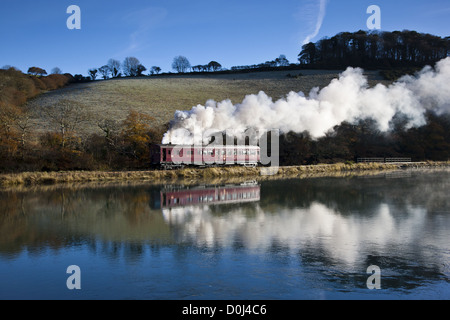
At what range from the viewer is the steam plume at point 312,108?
40188mm

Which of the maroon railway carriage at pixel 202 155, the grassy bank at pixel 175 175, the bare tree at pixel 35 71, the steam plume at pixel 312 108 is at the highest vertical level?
the bare tree at pixel 35 71

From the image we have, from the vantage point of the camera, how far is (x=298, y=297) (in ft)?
25.9

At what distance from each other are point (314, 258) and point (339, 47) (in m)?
101

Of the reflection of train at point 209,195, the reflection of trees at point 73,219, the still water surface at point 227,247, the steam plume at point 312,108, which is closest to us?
the still water surface at point 227,247

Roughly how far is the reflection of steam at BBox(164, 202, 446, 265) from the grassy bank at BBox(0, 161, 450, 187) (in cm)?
1577

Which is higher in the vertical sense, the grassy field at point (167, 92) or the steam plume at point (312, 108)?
the grassy field at point (167, 92)

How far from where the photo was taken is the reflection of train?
2131cm

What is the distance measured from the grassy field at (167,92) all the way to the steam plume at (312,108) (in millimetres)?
15375

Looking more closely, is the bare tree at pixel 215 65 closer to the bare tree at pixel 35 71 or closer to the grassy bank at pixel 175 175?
the bare tree at pixel 35 71

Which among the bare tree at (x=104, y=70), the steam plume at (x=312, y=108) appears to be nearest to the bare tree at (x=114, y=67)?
the bare tree at (x=104, y=70)

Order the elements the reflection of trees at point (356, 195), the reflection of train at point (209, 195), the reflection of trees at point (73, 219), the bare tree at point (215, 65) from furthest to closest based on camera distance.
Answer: the bare tree at point (215, 65)
the reflection of train at point (209, 195)
the reflection of trees at point (356, 195)
the reflection of trees at point (73, 219)

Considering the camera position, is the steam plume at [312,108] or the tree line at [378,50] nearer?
the steam plume at [312,108]

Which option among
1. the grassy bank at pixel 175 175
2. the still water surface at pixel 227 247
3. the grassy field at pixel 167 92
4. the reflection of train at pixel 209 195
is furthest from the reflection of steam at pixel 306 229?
the grassy field at pixel 167 92
